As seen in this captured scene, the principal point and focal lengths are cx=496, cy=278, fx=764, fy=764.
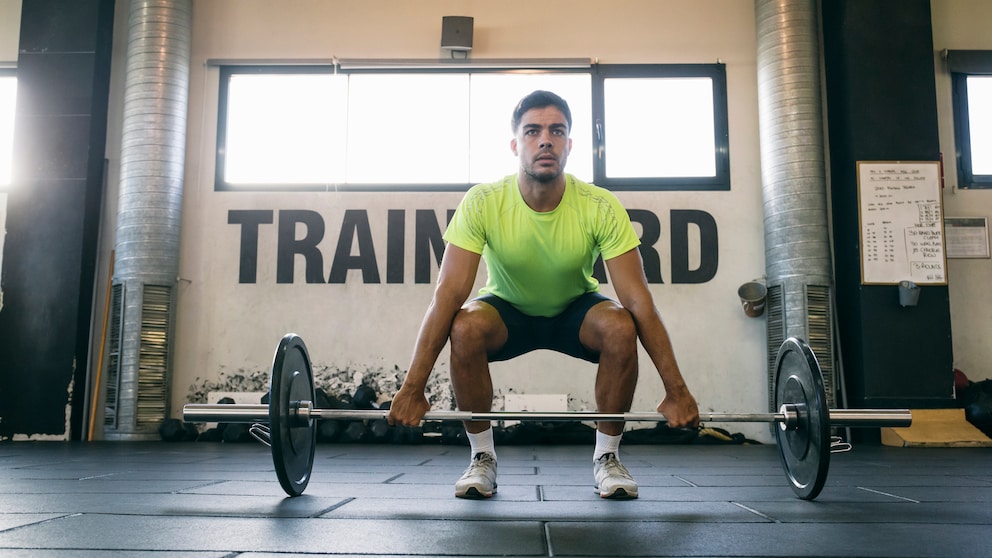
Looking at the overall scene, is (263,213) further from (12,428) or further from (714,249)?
(714,249)

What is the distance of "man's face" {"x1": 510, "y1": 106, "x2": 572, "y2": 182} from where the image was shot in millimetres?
2051

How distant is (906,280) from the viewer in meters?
4.19

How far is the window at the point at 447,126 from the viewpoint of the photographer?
4.71m

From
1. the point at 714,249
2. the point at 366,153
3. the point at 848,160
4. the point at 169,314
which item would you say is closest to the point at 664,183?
the point at 714,249

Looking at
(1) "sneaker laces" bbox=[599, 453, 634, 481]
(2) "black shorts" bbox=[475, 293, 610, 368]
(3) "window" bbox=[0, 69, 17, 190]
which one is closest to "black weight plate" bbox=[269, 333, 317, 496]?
(2) "black shorts" bbox=[475, 293, 610, 368]

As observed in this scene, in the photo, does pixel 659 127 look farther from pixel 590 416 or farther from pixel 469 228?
pixel 590 416

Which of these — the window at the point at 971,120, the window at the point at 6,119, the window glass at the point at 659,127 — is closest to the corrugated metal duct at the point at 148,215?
the window at the point at 6,119

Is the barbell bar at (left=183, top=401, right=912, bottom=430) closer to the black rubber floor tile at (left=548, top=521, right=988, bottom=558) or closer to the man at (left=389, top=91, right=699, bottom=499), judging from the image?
the man at (left=389, top=91, right=699, bottom=499)

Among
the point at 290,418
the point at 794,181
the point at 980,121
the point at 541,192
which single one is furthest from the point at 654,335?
the point at 980,121

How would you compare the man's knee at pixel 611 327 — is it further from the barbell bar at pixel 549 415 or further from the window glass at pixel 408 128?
the window glass at pixel 408 128

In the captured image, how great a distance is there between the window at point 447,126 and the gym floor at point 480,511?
2.10 meters

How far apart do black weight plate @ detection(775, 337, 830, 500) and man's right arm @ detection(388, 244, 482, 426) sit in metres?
0.89

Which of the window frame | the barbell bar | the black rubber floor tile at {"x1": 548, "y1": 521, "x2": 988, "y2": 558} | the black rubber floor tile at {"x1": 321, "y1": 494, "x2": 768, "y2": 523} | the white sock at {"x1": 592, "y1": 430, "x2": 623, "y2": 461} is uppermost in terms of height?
the window frame

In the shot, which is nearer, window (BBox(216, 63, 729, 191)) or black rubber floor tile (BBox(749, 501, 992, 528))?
black rubber floor tile (BBox(749, 501, 992, 528))
